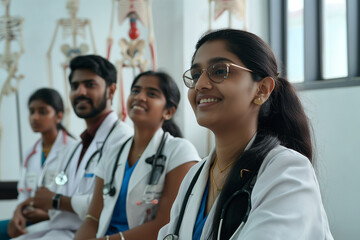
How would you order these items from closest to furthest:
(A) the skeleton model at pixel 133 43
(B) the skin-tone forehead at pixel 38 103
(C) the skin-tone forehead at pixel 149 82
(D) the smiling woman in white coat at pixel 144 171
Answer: (D) the smiling woman in white coat at pixel 144 171 → (C) the skin-tone forehead at pixel 149 82 → (B) the skin-tone forehead at pixel 38 103 → (A) the skeleton model at pixel 133 43

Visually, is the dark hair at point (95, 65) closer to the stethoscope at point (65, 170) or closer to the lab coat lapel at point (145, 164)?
the stethoscope at point (65, 170)

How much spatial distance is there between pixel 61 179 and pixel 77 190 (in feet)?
0.77

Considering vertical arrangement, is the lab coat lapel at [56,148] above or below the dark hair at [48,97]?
below

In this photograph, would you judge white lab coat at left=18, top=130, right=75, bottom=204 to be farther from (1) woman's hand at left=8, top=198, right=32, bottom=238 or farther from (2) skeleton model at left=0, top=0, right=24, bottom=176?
(2) skeleton model at left=0, top=0, right=24, bottom=176

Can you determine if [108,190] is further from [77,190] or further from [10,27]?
[10,27]

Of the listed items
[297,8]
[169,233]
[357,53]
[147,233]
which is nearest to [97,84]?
[147,233]

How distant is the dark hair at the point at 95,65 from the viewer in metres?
2.85

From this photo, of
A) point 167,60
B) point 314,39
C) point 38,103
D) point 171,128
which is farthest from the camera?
point 167,60

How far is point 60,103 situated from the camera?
11.6 feet

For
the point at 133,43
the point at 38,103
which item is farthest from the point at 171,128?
the point at 133,43

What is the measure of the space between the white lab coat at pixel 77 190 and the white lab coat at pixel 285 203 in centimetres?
145

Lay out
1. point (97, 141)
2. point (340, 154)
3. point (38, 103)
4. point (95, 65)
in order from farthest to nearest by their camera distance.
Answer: point (38, 103) < point (340, 154) < point (95, 65) < point (97, 141)

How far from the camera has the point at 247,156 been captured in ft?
4.21

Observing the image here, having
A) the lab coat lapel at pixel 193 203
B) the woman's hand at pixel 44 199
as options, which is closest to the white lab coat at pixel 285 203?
the lab coat lapel at pixel 193 203
